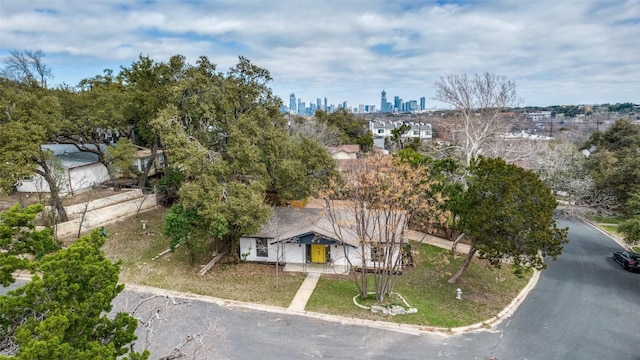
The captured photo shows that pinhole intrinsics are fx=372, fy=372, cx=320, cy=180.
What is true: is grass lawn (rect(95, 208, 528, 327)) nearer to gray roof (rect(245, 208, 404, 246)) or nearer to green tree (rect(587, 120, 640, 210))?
gray roof (rect(245, 208, 404, 246))

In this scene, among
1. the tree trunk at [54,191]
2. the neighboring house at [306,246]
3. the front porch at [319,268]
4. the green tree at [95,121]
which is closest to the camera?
the neighboring house at [306,246]

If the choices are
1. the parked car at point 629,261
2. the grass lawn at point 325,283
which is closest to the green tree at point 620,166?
the parked car at point 629,261

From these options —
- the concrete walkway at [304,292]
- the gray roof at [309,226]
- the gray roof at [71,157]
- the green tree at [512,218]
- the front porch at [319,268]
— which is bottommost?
the concrete walkway at [304,292]

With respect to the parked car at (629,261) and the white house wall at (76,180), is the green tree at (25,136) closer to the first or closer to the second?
the white house wall at (76,180)

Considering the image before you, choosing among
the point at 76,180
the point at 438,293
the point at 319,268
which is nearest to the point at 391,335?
the point at 438,293

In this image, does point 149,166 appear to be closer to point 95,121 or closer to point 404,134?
point 95,121

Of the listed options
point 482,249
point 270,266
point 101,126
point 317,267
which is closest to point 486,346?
point 482,249
